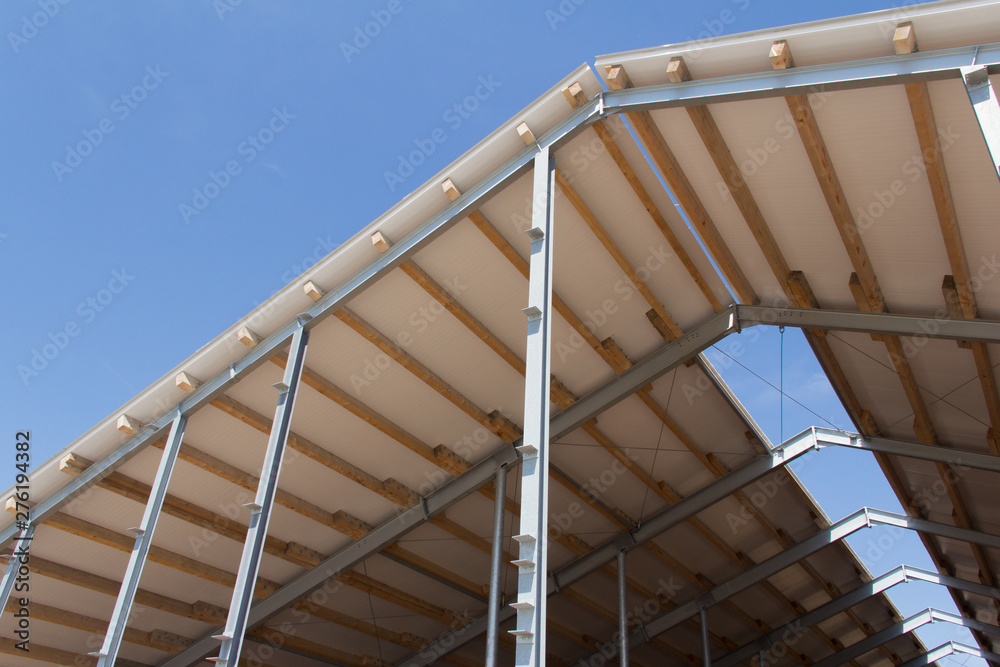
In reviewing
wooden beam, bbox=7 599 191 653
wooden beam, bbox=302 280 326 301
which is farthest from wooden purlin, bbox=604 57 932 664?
wooden beam, bbox=7 599 191 653

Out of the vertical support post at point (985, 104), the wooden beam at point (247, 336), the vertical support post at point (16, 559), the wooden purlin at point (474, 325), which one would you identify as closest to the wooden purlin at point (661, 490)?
the wooden purlin at point (474, 325)

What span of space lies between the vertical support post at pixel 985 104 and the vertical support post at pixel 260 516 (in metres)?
8.24

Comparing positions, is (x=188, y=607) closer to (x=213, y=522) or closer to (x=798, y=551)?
(x=213, y=522)

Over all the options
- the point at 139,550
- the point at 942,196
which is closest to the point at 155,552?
the point at 139,550

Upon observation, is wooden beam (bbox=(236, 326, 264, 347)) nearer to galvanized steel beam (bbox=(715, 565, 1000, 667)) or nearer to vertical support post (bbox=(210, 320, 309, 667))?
vertical support post (bbox=(210, 320, 309, 667))

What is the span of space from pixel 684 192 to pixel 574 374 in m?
3.99

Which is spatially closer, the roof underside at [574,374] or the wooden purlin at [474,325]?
the roof underside at [574,374]

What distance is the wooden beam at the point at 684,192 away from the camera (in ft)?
31.8

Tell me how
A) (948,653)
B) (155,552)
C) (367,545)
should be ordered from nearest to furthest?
(155,552)
(367,545)
(948,653)

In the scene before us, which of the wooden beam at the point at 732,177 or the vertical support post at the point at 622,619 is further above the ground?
the wooden beam at the point at 732,177

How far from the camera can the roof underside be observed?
936 centimetres

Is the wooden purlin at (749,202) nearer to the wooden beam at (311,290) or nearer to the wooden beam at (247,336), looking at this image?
the wooden beam at (311,290)

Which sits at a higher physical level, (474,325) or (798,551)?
(798,551)

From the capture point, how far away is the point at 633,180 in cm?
1051
